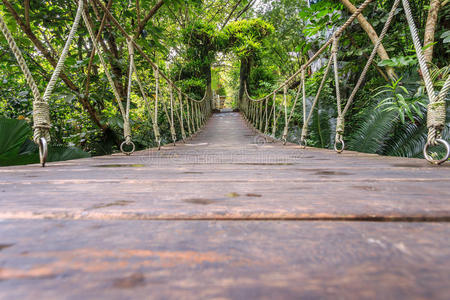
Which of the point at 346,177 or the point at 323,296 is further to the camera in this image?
the point at 346,177

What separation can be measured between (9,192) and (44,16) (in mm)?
2063

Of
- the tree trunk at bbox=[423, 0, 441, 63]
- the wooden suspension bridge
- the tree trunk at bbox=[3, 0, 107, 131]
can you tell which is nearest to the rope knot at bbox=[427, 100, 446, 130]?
the wooden suspension bridge

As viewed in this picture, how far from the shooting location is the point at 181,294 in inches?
6.8

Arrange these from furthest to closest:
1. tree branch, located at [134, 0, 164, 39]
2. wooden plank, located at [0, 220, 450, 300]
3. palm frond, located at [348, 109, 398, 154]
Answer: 1. tree branch, located at [134, 0, 164, 39]
2. palm frond, located at [348, 109, 398, 154]
3. wooden plank, located at [0, 220, 450, 300]

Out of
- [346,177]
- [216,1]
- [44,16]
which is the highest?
[216,1]

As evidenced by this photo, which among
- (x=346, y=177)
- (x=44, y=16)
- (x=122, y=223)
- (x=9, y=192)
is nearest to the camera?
(x=122, y=223)

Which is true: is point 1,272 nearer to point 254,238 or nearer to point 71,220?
point 71,220

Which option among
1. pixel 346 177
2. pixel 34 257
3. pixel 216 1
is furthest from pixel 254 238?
pixel 216 1

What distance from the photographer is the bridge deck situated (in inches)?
7.2

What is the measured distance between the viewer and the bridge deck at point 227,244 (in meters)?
0.18

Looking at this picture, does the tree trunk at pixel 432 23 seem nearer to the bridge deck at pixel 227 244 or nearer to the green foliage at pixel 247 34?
the bridge deck at pixel 227 244

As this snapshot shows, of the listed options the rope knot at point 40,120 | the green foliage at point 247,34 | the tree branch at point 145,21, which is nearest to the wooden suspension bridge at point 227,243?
the rope knot at point 40,120

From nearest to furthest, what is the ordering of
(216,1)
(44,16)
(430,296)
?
(430,296) → (44,16) → (216,1)

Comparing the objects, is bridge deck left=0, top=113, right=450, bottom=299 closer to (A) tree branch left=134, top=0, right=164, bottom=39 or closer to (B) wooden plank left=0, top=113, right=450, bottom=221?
(B) wooden plank left=0, top=113, right=450, bottom=221
